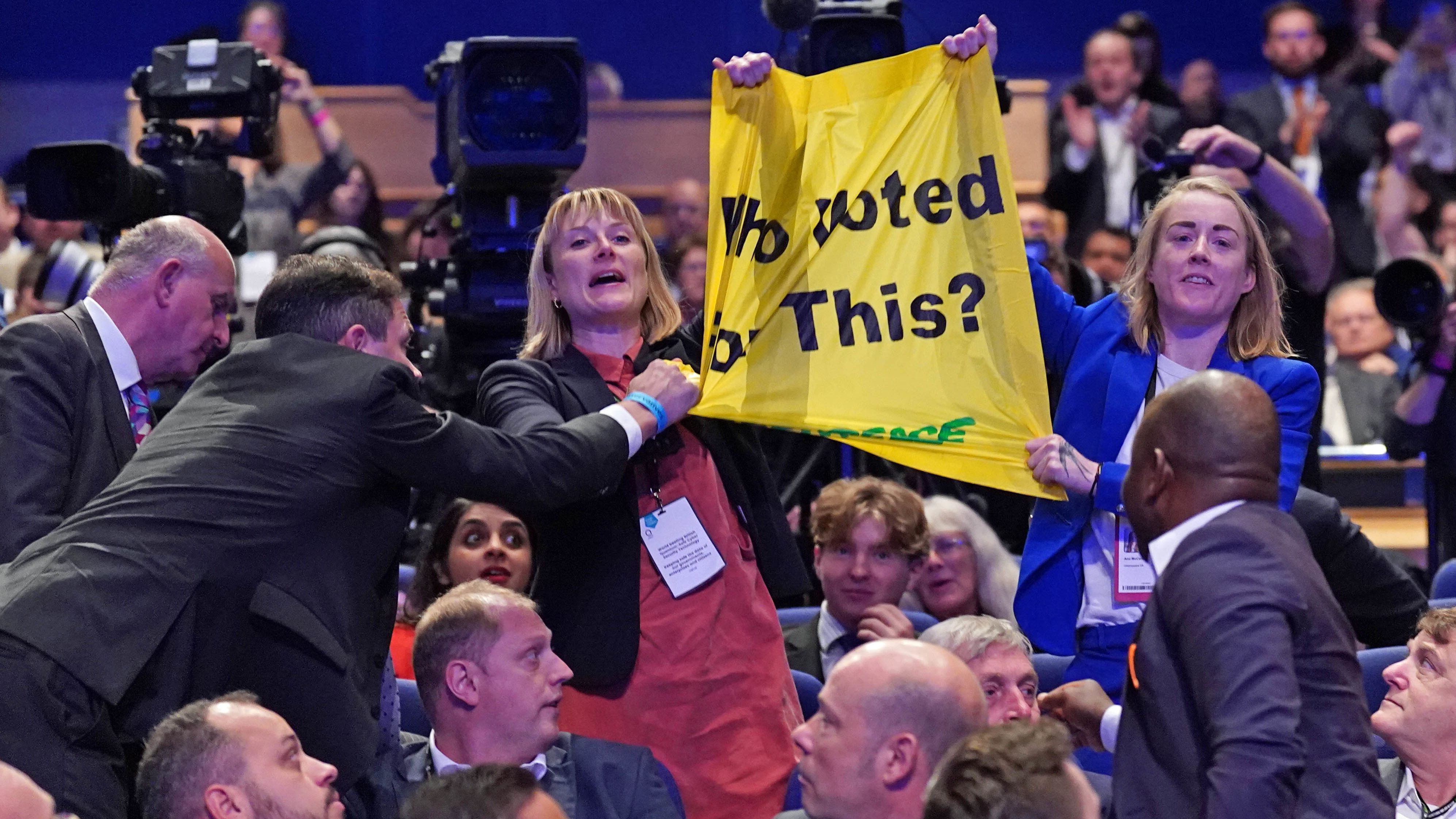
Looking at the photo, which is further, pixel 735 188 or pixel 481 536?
pixel 481 536

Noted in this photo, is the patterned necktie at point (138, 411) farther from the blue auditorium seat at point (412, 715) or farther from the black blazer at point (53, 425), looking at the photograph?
the blue auditorium seat at point (412, 715)

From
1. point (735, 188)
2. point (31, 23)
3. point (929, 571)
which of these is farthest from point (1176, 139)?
point (31, 23)

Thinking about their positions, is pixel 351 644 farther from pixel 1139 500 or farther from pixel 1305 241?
pixel 1305 241

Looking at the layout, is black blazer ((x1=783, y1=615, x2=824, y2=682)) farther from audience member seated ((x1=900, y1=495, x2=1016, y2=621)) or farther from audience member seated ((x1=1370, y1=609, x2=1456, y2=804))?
audience member seated ((x1=1370, y1=609, x2=1456, y2=804))

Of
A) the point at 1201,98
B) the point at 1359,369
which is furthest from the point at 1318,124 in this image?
the point at 1359,369

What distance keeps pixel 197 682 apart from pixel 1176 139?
5096 millimetres

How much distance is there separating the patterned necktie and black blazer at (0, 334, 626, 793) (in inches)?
14.2

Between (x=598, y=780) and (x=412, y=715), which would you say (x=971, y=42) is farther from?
(x=412, y=715)

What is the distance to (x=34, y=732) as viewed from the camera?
2773mm

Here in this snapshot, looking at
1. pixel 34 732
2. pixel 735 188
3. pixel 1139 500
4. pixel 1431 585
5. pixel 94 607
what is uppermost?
pixel 735 188

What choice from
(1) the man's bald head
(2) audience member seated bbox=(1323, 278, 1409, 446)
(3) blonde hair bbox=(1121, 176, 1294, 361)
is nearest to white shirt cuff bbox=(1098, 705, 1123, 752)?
(1) the man's bald head

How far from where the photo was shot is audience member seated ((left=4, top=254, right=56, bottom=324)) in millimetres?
6059

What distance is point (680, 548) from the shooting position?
325 centimetres

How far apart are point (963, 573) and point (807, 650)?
647mm
